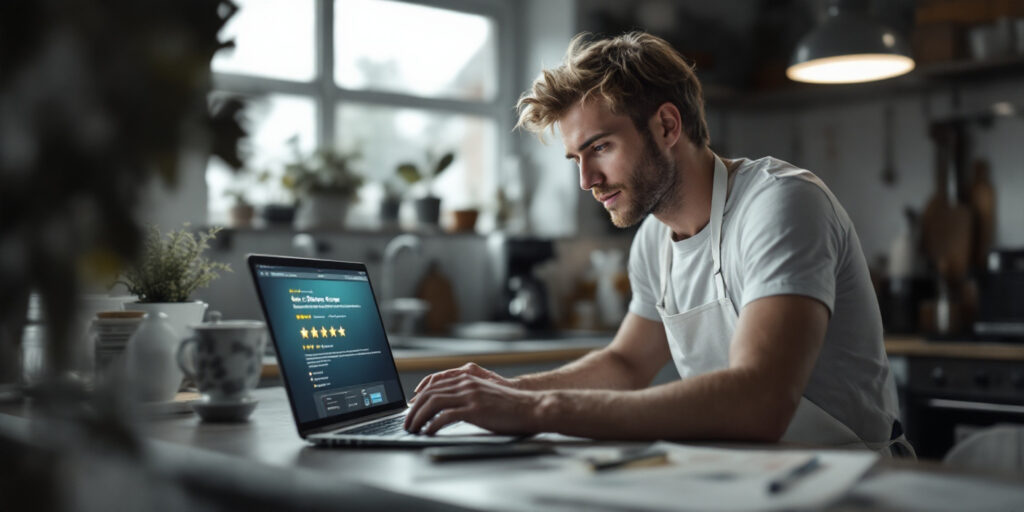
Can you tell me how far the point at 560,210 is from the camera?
4.17 m

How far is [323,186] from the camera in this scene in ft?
11.5

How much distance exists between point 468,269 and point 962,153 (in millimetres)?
2181

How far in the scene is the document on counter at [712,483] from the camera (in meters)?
0.78

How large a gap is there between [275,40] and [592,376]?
2.41 metres

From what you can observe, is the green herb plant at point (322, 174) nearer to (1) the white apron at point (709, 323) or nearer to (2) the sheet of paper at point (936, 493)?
(1) the white apron at point (709, 323)

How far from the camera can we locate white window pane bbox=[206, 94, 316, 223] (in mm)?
3377

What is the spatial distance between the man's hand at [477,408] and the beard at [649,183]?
2.05 feet

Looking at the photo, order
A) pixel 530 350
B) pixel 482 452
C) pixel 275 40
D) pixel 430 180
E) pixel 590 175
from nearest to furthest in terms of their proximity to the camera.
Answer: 1. pixel 482 452
2. pixel 590 175
3. pixel 530 350
4. pixel 275 40
5. pixel 430 180

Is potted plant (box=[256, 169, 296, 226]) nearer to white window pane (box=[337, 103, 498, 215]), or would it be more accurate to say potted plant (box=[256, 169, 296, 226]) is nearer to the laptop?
white window pane (box=[337, 103, 498, 215])

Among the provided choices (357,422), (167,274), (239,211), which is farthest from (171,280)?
(239,211)

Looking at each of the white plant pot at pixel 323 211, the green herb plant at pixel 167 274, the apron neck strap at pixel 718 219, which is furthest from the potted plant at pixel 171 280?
the white plant pot at pixel 323 211

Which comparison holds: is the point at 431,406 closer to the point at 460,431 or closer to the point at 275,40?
the point at 460,431

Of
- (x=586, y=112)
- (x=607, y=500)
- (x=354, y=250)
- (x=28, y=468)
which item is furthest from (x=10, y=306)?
(x=354, y=250)

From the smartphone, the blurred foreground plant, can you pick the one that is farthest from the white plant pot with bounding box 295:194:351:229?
the blurred foreground plant
